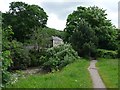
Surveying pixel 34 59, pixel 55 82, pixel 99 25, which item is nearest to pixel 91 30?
pixel 99 25

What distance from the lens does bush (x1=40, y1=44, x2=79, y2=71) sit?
43.9 m

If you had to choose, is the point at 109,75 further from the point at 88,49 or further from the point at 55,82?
the point at 88,49

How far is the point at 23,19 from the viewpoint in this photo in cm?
7100

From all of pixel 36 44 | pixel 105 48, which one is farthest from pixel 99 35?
pixel 36 44

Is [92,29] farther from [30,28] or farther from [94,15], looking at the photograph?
[30,28]

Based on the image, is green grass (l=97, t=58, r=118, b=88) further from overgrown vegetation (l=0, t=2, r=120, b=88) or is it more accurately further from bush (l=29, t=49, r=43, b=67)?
bush (l=29, t=49, r=43, b=67)

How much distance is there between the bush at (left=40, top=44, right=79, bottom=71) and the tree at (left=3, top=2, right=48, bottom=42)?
19.6 m

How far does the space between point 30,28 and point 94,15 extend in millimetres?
16259

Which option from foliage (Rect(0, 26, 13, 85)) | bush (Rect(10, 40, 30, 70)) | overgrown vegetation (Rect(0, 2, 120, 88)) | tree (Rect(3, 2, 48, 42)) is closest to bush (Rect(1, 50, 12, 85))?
foliage (Rect(0, 26, 13, 85))

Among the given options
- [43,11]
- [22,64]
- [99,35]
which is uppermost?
[43,11]

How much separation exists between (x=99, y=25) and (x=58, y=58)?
17.5 metres

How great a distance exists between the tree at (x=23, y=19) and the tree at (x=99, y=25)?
926cm

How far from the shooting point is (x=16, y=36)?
71.0 metres

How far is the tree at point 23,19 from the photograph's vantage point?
230 feet
